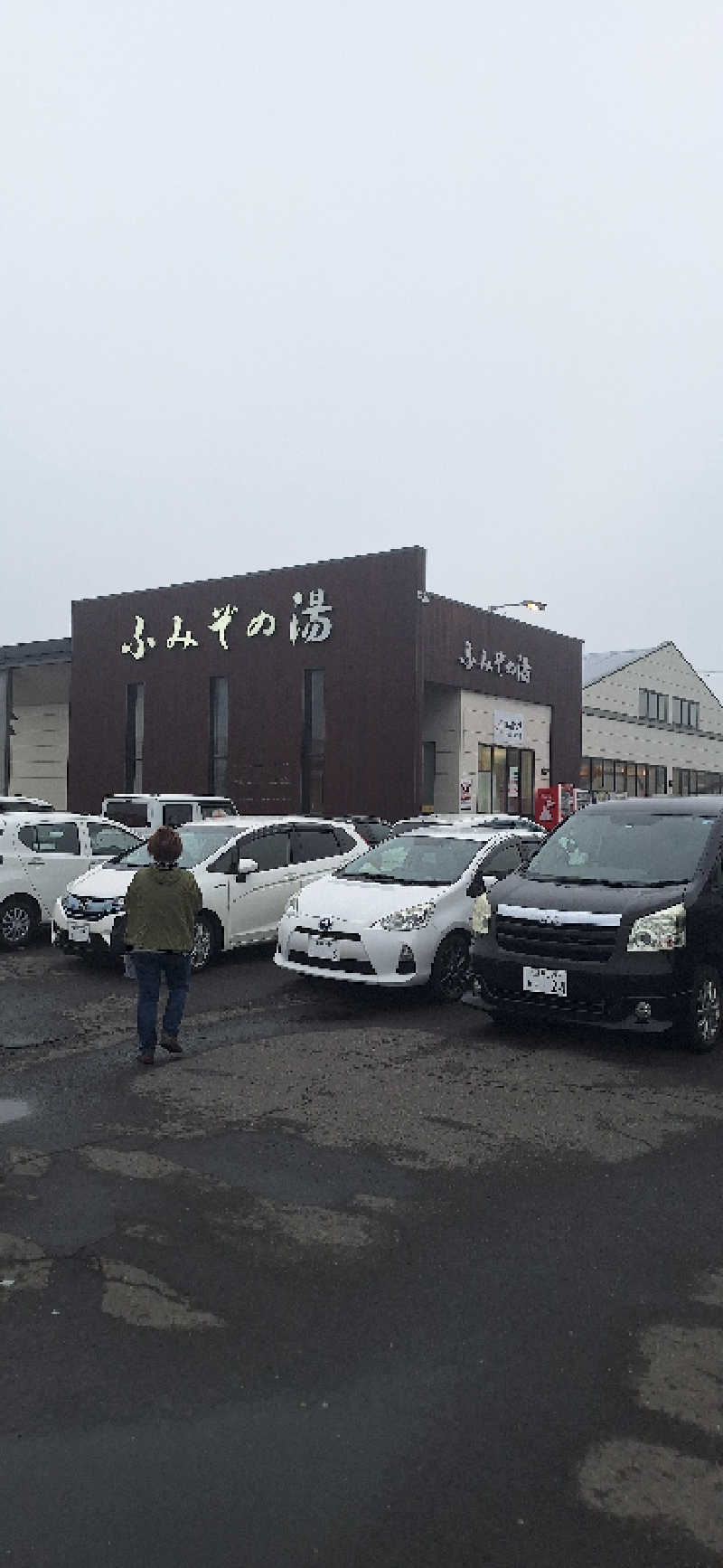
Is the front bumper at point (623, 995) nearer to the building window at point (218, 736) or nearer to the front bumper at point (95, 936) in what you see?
the front bumper at point (95, 936)

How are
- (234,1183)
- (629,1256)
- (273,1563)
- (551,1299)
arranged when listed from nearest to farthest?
(273,1563) → (551,1299) → (629,1256) → (234,1183)

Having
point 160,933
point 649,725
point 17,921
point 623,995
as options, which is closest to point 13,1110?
point 160,933

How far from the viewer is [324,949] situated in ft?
30.6

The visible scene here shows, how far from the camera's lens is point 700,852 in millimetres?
8336

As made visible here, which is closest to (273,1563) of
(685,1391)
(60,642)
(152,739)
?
(685,1391)

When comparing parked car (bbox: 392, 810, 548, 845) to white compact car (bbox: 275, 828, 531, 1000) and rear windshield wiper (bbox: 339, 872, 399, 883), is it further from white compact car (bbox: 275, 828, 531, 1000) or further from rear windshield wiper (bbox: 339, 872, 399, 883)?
rear windshield wiper (bbox: 339, 872, 399, 883)

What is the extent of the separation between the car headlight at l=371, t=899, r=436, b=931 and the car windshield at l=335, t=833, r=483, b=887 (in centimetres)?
63

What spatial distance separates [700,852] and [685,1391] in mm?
5499

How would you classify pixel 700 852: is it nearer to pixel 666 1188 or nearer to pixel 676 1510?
pixel 666 1188

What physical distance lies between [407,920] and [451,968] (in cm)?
75

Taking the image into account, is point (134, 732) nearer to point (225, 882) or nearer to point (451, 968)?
point (225, 882)

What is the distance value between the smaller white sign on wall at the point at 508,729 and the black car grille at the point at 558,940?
21.9m

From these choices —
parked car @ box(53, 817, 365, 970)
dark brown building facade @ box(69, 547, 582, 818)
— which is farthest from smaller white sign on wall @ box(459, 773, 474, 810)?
parked car @ box(53, 817, 365, 970)

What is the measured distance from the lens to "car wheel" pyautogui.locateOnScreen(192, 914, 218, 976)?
36.0 feet
